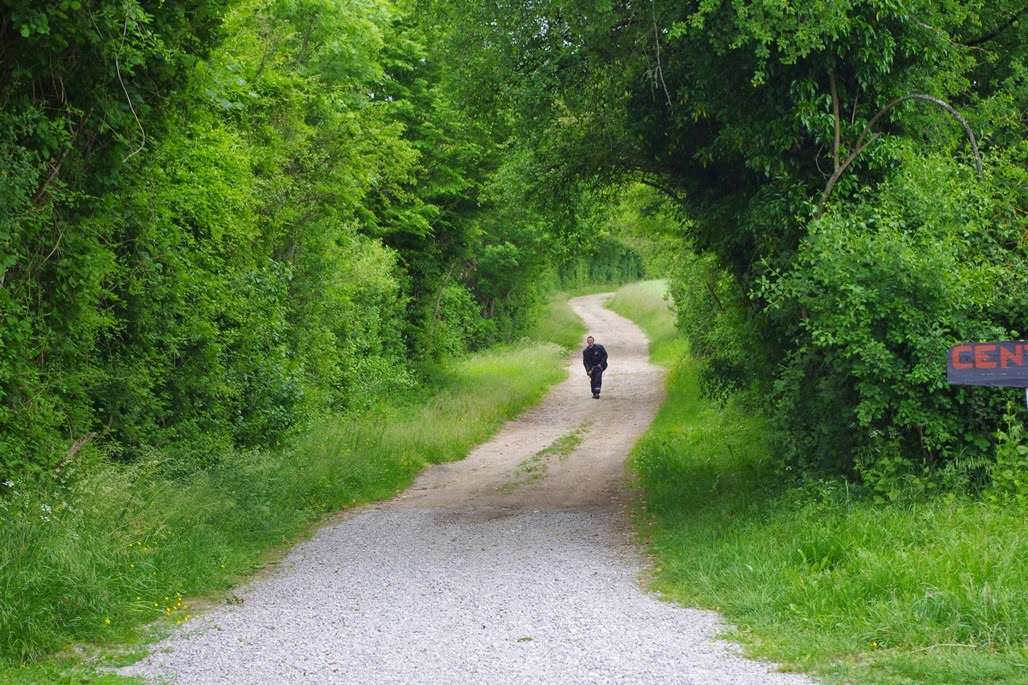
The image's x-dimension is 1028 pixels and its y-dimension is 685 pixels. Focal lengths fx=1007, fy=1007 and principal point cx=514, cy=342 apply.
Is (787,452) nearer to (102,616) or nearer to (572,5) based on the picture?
(572,5)

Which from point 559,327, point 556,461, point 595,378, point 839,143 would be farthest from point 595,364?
point 559,327

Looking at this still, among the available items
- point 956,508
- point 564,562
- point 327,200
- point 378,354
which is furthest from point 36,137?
point 378,354

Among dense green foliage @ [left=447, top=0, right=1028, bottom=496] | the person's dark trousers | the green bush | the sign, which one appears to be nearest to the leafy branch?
dense green foliage @ [left=447, top=0, right=1028, bottom=496]

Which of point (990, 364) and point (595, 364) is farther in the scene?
point (595, 364)

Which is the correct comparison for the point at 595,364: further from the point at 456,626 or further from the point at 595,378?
the point at 456,626

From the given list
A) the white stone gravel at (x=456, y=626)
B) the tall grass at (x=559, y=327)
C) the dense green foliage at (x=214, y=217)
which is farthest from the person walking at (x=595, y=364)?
the white stone gravel at (x=456, y=626)

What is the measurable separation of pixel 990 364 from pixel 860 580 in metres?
1.97

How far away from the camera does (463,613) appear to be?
7816mm

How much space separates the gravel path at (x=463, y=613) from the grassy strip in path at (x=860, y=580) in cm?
41

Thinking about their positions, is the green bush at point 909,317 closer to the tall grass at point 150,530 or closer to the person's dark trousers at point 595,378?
the tall grass at point 150,530

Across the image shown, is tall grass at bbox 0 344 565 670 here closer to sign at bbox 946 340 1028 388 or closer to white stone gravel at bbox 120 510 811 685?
white stone gravel at bbox 120 510 811 685

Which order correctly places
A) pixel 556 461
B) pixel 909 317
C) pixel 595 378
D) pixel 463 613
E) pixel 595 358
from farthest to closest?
pixel 595 358
pixel 595 378
pixel 556 461
pixel 909 317
pixel 463 613

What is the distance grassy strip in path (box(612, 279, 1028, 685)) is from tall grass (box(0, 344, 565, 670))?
4235 millimetres

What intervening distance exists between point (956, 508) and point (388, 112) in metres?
19.3
